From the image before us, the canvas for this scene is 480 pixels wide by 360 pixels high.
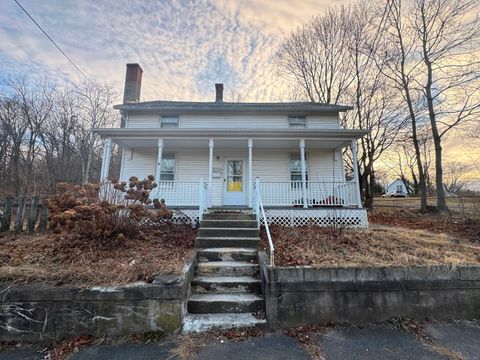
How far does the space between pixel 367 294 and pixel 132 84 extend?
53.2 ft

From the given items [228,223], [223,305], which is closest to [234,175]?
[228,223]

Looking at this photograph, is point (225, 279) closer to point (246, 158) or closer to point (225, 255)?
point (225, 255)

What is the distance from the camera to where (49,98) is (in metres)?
19.6

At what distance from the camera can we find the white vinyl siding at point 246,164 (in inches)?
418

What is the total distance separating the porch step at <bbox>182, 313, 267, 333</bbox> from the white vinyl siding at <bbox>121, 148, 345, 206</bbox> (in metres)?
7.51

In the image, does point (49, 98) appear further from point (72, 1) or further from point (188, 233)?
point (188, 233)

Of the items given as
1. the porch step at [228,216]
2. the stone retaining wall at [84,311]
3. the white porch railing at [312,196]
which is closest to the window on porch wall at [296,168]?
the white porch railing at [312,196]

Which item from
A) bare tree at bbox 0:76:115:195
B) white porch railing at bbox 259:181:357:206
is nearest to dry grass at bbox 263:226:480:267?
white porch railing at bbox 259:181:357:206

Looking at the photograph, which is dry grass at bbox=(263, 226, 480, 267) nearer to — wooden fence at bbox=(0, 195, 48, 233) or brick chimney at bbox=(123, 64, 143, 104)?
wooden fence at bbox=(0, 195, 48, 233)

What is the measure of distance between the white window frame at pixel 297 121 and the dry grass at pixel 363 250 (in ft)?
23.2

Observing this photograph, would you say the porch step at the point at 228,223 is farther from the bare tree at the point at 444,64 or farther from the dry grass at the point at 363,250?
the bare tree at the point at 444,64

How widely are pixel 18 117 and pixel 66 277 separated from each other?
2313 cm

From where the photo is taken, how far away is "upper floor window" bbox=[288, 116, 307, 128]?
466 inches

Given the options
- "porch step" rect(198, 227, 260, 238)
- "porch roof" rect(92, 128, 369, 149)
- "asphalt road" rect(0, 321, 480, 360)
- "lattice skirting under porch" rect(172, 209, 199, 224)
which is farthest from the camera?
"porch roof" rect(92, 128, 369, 149)
